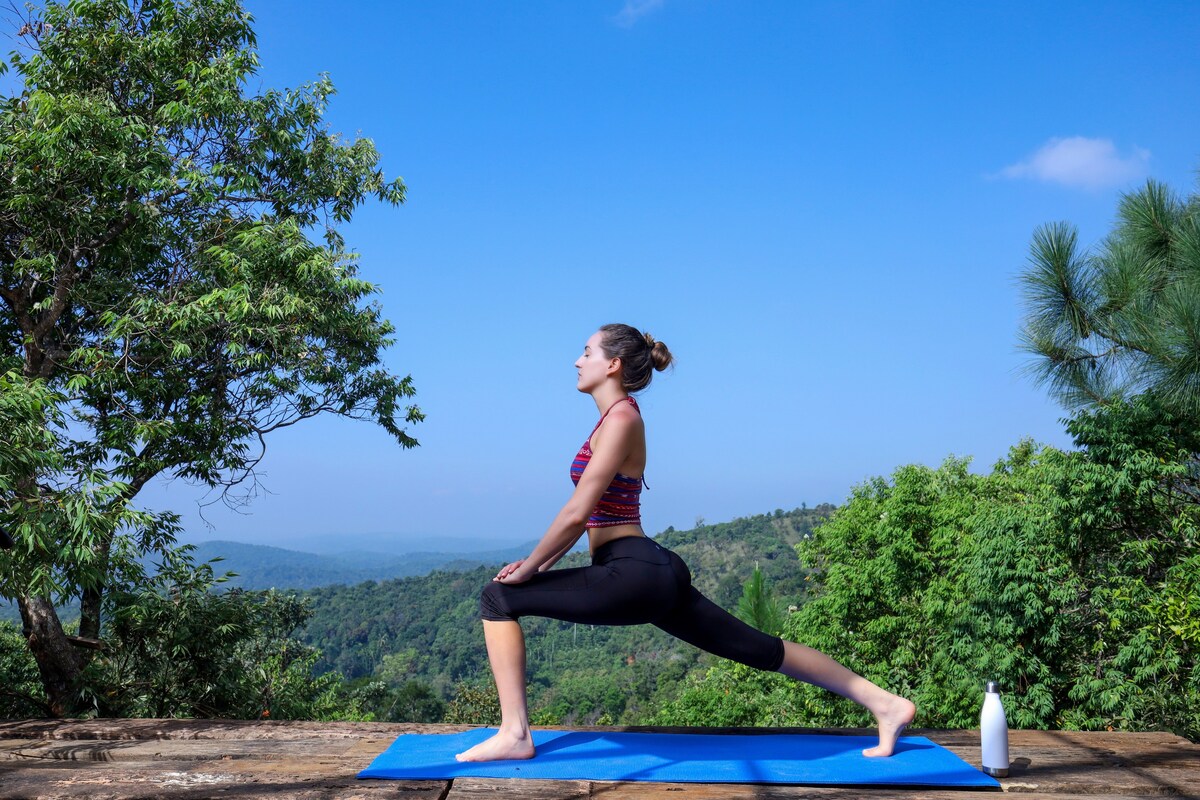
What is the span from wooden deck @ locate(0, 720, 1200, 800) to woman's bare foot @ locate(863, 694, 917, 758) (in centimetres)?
26

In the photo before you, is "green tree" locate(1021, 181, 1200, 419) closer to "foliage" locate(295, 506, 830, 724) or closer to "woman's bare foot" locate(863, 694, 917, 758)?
"woman's bare foot" locate(863, 694, 917, 758)

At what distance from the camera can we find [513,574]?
2.42m

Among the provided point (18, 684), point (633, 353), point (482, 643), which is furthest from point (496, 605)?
point (482, 643)

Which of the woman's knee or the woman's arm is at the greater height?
the woman's arm

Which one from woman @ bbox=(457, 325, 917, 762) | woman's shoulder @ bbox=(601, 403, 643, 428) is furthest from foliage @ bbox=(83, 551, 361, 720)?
woman's shoulder @ bbox=(601, 403, 643, 428)

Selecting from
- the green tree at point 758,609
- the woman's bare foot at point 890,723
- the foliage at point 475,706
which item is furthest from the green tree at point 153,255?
the green tree at point 758,609

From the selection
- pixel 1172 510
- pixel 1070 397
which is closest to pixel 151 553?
pixel 1070 397

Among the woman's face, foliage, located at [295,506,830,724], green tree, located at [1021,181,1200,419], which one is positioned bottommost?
foliage, located at [295,506,830,724]

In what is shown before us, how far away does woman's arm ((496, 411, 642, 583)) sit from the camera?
7.88 ft

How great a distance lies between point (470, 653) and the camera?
35219mm

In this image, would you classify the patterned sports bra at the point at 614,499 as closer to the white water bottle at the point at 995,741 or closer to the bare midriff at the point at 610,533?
the bare midriff at the point at 610,533

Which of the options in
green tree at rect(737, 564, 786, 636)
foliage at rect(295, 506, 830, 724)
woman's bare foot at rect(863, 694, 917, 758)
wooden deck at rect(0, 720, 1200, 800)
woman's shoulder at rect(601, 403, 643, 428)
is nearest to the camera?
wooden deck at rect(0, 720, 1200, 800)

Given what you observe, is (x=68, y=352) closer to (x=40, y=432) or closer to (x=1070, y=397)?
(x=40, y=432)

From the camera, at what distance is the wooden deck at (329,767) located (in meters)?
2.24
